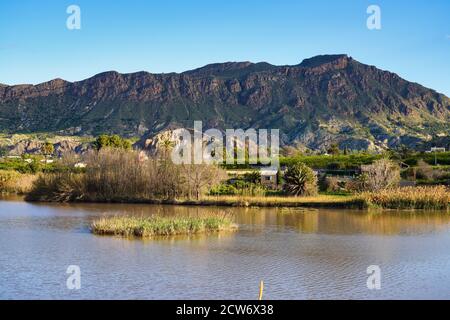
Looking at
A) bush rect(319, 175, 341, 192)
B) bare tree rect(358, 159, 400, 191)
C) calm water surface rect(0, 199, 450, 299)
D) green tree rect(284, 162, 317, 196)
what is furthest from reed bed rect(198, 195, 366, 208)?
calm water surface rect(0, 199, 450, 299)

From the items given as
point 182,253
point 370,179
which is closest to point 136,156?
point 370,179

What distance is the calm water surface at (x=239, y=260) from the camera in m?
20.9

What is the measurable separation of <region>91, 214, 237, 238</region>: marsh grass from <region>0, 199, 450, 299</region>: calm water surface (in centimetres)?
127

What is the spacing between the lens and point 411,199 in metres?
48.6

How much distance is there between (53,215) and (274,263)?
A: 76.5ft

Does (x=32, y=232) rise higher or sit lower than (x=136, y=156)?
lower

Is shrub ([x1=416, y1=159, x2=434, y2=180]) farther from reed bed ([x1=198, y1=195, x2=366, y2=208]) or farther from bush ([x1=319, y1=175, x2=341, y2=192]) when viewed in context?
reed bed ([x1=198, y1=195, x2=366, y2=208])

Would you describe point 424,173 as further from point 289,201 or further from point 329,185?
point 289,201

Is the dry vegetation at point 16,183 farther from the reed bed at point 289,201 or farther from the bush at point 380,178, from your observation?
the bush at point 380,178

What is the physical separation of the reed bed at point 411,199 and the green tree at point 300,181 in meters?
5.91

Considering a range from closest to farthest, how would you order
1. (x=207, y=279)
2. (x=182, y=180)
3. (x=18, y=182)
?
(x=207, y=279), (x=182, y=180), (x=18, y=182)

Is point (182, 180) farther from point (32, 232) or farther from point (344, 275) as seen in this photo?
point (344, 275)

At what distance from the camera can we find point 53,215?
44.3 meters

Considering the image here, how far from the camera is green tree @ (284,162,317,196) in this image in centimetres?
5491
